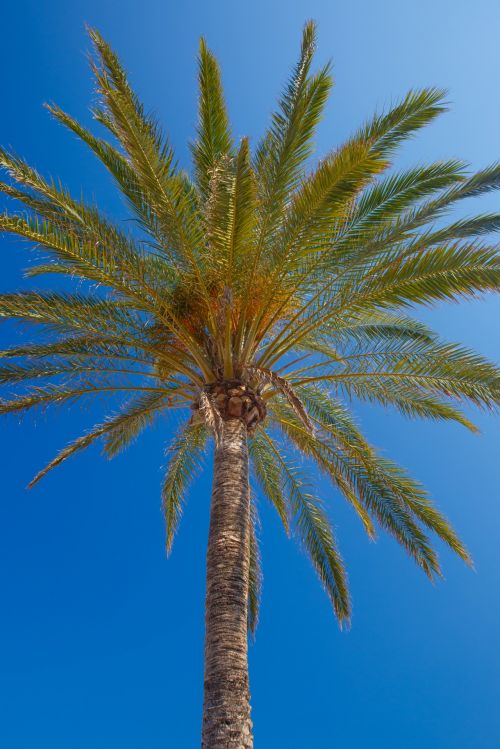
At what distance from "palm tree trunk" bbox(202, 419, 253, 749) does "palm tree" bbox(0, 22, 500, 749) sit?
21 mm

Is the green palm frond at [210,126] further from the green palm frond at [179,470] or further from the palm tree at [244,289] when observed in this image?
the green palm frond at [179,470]

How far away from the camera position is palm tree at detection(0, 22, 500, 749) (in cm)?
763

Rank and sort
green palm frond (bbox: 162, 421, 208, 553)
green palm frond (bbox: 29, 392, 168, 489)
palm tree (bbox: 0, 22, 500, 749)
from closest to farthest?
1. palm tree (bbox: 0, 22, 500, 749)
2. green palm frond (bbox: 29, 392, 168, 489)
3. green palm frond (bbox: 162, 421, 208, 553)

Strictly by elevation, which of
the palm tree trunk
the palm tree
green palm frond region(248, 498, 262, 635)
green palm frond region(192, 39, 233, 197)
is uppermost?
green palm frond region(192, 39, 233, 197)

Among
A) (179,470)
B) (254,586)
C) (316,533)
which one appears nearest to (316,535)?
(316,533)

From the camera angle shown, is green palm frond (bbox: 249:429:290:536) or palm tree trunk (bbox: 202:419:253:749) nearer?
palm tree trunk (bbox: 202:419:253:749)

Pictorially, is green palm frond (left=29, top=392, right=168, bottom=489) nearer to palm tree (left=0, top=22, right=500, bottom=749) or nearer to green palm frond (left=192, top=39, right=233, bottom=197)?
palm tree (left=0, top=22, right=500, bottom=749)

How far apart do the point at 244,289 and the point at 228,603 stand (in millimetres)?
3848

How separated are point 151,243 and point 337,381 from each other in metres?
3.47

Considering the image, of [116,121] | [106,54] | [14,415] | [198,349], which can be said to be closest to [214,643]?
[198,349]

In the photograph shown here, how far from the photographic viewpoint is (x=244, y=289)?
8555 mm

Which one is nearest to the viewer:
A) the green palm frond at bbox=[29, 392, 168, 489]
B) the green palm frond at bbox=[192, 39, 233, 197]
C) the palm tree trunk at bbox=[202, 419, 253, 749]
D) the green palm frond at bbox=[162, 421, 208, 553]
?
the palm tree trunk at bbox=[202, 419, 253, 749]

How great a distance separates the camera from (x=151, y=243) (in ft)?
27.8

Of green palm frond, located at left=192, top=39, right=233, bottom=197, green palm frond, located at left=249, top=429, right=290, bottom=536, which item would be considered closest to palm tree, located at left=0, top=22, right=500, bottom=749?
green palm frond, located at left=192, top=39, right=233, bottom=197
